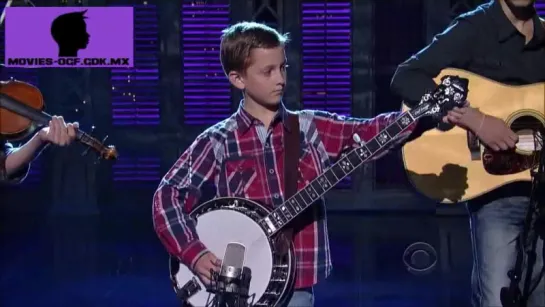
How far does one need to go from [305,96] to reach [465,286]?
2418 mm

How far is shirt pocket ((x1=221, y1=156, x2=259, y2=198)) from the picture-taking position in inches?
117

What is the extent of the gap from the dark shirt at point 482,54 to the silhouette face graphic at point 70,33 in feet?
12.4

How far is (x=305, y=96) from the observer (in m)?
6.86

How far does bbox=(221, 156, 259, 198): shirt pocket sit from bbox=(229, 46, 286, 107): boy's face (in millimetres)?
209

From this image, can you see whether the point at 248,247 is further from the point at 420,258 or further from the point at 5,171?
the point at 420,258

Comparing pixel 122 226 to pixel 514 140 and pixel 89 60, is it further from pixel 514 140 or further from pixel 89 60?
pixel 514 140

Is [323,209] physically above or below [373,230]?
above

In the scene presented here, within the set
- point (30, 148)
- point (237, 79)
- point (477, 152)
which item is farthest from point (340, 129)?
point (30, 148)

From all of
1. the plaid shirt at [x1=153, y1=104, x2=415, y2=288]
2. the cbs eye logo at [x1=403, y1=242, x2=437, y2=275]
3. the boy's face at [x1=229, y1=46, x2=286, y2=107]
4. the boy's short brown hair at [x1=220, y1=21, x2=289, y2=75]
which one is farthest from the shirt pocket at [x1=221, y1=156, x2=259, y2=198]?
the cbs eye logo at [x1=403, y1=242, x2=437, y2=275]

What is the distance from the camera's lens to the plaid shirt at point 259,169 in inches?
117

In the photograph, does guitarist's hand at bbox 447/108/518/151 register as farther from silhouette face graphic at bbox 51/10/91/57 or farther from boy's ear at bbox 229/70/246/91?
silhouette face graphic at bbox 51/10/91/57

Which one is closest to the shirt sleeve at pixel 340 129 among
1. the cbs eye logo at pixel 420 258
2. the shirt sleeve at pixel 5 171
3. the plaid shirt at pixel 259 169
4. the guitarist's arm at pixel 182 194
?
the plaid shirt at pixel 259 169

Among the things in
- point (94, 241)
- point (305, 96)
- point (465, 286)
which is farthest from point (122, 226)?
point (465, 286)

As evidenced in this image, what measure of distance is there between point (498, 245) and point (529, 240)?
0.35 feet
